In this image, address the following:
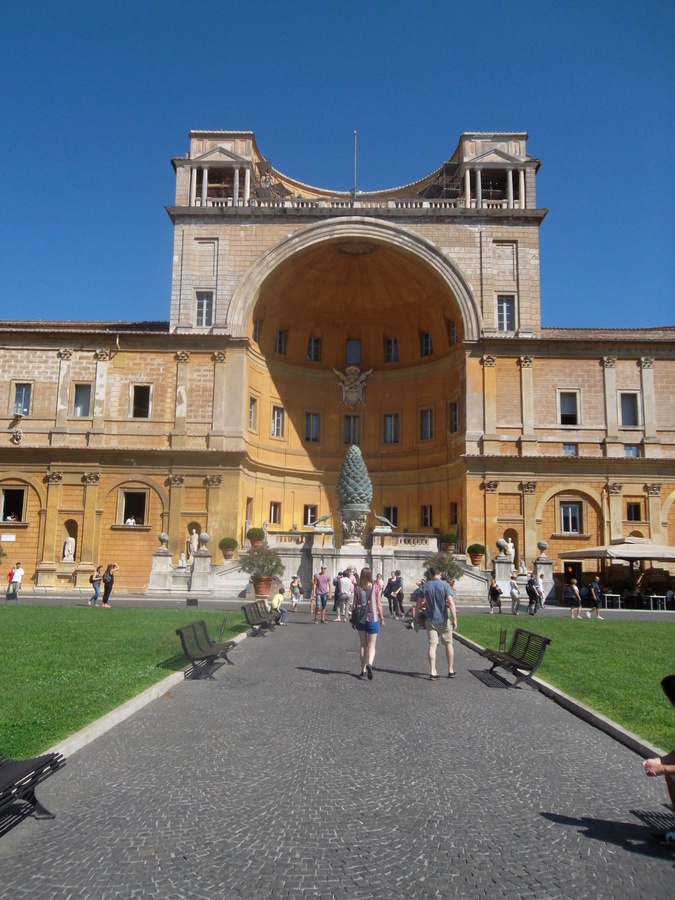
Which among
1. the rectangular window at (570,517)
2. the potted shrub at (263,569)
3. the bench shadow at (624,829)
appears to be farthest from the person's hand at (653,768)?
the rectangular window at (570,517)

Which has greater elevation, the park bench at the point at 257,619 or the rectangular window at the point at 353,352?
the rectangular window at the point at 353,352

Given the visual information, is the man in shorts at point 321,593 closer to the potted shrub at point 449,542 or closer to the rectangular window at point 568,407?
the potted shrub at point 449,542

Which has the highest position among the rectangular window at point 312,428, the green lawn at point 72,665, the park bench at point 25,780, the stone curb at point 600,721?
the rectangular window at point 312,428

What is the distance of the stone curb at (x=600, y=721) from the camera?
694cm

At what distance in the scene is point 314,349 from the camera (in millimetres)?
42312

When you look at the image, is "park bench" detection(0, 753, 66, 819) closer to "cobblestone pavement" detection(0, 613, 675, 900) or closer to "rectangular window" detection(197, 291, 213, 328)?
"cobblestone pavement" detection(0, 613, 675, 900)

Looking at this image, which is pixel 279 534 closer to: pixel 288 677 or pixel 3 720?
pixel 288 677

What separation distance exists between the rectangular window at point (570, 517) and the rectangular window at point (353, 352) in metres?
14.5

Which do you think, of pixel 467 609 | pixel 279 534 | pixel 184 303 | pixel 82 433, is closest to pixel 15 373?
pixel 82 433

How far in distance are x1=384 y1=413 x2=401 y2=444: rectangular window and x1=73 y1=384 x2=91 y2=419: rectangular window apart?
51.8 feet

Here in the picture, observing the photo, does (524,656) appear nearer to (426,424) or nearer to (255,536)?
(255,536)

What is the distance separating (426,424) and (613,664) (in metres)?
28.8

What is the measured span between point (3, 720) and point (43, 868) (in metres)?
3.33

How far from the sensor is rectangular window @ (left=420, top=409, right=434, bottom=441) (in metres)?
40.0
